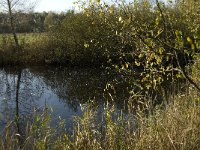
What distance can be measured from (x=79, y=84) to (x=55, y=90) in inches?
51.7

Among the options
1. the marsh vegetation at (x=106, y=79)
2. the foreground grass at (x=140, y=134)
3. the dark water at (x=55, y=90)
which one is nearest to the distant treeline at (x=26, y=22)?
the marsh vegetation at (x=106, y=79)

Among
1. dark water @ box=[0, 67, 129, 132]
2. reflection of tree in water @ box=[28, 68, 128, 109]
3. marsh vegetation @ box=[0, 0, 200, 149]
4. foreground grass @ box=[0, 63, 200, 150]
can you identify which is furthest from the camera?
reflection of tree in water @ box=[28, 68, 128, 109]

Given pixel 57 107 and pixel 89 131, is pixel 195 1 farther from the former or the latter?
pixel 57 107

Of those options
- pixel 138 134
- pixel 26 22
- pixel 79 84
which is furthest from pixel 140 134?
pixel 26 22

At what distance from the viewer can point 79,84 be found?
1553 centimetres

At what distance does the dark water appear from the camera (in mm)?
10977

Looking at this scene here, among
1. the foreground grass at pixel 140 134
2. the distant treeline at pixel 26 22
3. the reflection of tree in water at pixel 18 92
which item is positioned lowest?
the reflection of tree in water at pixel 18 92

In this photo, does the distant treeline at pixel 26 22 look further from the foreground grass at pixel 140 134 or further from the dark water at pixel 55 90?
the foreground grass at pixel 140 134

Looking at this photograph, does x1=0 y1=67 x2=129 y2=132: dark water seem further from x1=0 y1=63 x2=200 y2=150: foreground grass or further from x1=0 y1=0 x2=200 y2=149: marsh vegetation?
x1=0 y1=63 x2=200 y2=150: foreground grass

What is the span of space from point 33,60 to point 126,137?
16413 mm

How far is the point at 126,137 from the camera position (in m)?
4.99

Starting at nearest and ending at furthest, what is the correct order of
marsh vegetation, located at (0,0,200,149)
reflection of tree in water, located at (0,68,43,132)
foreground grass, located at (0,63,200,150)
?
marsh vegetation, located at (0,0,200,149)
foreground grass, located at (0,63,200,150)
reflection of tree in water, located at (0,68,43,132)

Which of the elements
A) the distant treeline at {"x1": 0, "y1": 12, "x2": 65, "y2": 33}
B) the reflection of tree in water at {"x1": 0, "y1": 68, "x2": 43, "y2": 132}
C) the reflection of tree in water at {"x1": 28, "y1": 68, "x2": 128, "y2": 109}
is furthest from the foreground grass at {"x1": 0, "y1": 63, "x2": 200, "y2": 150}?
the distant treeline at {"x1": 0, "y1": 12, "x2": 65, "y2": 33}

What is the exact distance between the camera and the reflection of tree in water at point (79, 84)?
41.5 ft
